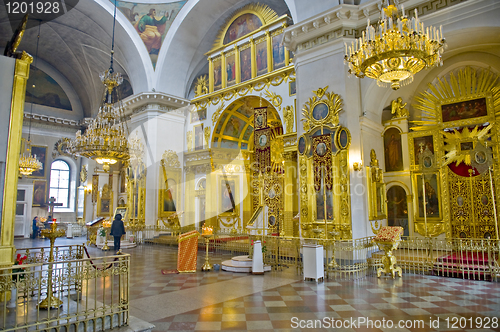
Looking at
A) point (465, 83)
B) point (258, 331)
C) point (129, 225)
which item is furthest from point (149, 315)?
point (129, 225)

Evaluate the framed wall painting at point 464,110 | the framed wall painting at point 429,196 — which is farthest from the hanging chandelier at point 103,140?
the framed wall painting at point 464,110

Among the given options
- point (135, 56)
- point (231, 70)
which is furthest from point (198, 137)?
point (135, 56)

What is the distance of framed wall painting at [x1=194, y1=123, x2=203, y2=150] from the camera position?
1599cm

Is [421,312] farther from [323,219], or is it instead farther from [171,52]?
[171,52]

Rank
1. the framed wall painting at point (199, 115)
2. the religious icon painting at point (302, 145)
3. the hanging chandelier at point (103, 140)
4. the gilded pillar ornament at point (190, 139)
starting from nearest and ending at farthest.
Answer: the religious icon painting at point (302, 145)
the hanging chandelier at point (103, 140)
the framed wall painting at point (199, 115)
the gilded pillar ornament at point (190, 139)

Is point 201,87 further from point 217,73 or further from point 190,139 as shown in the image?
point 190,139

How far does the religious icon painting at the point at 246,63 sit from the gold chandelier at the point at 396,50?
26.1 feet

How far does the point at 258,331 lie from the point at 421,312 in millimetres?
2519

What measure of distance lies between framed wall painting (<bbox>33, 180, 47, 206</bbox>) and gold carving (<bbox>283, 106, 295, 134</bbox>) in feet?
51.7

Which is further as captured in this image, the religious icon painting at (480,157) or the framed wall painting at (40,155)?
the framed wall painting at (40,155)

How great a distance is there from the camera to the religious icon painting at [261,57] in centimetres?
1345

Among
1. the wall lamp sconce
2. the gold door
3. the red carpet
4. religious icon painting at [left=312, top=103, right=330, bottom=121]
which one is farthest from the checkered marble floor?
the wall lamp sconce

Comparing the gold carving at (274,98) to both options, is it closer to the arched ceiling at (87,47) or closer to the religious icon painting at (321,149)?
the religious icon painting at (321,149)

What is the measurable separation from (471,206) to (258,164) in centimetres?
689
